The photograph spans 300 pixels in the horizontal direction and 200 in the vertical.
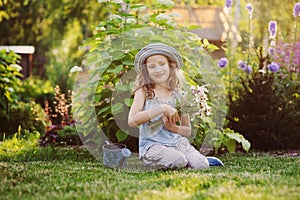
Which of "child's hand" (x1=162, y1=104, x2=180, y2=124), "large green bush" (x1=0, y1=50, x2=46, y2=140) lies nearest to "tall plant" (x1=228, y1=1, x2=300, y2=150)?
"child's hand" (x1=162, y1=104, x2=180, y2=124)

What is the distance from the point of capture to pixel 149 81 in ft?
17.8

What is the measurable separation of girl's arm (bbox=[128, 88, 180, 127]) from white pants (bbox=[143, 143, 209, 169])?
0.29 meters

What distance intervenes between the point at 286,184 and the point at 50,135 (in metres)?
4.35

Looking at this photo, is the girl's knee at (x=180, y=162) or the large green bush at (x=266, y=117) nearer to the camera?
the girl's knee at (x=180, y=162)

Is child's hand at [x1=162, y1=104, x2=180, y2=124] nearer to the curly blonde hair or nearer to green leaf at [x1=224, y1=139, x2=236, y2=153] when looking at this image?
the curly blonde hair

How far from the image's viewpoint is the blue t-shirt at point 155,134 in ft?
17.4

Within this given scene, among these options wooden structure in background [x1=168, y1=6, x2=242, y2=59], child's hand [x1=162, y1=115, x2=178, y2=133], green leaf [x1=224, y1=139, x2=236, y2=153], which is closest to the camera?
child's hand [x1=162, y1=115, x2=178, y2=133]

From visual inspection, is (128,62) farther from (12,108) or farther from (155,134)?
(12,108)

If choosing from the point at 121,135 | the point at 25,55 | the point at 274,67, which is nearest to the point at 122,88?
the point at 121,135

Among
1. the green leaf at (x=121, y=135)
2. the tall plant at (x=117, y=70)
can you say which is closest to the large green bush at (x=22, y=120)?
the tall plant at (x=117, y=70)

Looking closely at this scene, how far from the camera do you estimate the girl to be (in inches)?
202

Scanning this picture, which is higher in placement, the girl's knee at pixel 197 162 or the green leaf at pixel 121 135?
the green leaf at pixel 121 135

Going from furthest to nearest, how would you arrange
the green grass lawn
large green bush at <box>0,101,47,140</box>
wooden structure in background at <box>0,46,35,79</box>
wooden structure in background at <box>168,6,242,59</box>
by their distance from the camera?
wooden structure in background at <box>168,6,242,59</box>, wooden structure in background at <box>0,46,35,79</box>, large green bush at <box>0,101,47,140</box>, the green grass lawn

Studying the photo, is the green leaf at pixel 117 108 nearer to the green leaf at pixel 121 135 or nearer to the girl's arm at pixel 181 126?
the green leaf at pixel 121 135
